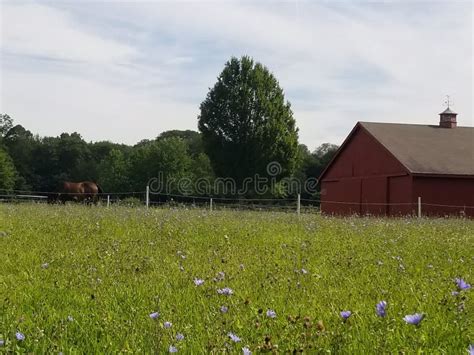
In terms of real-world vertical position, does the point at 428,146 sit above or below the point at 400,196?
above

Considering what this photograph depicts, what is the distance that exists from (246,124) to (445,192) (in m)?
28.8

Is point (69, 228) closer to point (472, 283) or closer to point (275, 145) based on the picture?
point (472, 283)

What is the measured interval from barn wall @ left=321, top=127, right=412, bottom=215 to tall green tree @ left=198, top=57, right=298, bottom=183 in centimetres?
1593

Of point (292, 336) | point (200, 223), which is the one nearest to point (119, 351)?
point (292, 336)

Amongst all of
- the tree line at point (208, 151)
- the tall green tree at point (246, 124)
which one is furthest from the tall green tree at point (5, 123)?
the tall green tree at point (246, 124)

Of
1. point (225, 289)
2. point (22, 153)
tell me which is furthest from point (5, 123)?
point (225, 289)

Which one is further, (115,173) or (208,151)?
(115,173)

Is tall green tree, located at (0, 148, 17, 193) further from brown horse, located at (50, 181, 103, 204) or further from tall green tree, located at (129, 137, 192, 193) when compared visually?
brown horse, located at (50, 181, 103, 204)

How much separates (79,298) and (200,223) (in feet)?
19.7

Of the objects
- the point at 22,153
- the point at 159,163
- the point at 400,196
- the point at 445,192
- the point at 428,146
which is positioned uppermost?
the point at 22,153

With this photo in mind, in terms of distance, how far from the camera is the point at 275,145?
53.1 meters

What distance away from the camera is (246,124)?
177ft

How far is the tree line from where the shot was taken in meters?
53.4

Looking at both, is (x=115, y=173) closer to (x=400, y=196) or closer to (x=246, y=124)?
(x=246, y=124)
